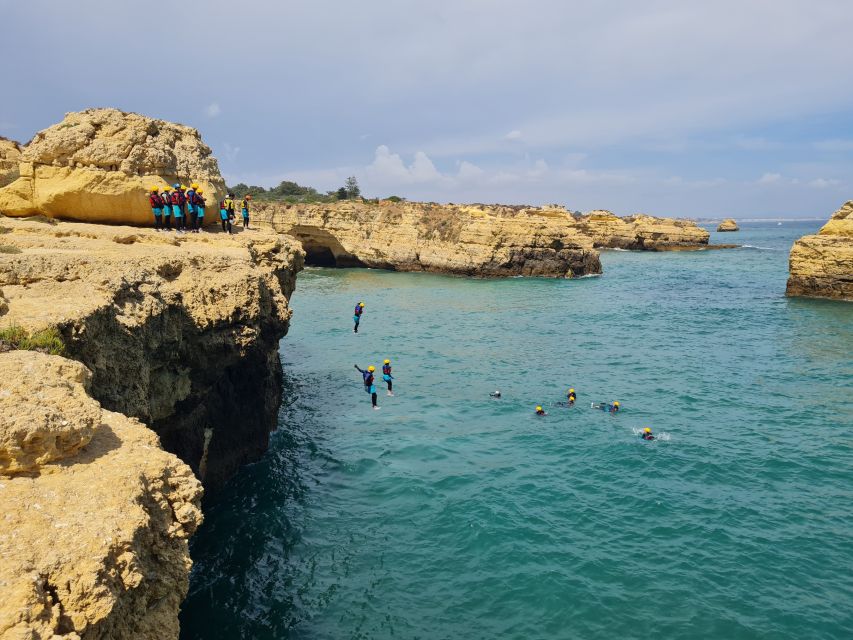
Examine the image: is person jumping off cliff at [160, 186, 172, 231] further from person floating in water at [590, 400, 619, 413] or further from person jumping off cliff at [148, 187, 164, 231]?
person floating in water at [590, 400, 619, 413]

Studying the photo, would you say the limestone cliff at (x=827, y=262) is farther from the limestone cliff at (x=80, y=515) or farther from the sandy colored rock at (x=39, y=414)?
the sandy colored rock at (x=39, y=414)

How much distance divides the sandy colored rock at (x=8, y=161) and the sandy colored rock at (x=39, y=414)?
65.5 ft

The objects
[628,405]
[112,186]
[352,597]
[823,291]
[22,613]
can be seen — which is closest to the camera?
[22,613]

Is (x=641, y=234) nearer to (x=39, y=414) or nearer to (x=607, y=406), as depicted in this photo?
(x=607, y=406)

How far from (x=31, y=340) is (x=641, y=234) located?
377ft

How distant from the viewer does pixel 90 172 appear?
17891 millimetres

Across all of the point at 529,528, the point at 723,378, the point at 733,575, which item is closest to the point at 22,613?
the point at 529,528

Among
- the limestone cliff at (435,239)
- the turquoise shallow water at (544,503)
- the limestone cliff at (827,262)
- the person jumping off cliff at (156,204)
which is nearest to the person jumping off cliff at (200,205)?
Result: the person jumping off cliff at (156,204)

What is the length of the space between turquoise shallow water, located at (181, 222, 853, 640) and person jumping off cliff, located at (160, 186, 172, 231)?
7.79 meters

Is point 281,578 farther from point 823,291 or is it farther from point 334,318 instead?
point 823,291

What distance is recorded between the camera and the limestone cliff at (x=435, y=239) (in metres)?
64.6

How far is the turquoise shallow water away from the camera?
10875 mm

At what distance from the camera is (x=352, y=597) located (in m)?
11.3

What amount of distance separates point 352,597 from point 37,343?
7.33 m
